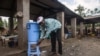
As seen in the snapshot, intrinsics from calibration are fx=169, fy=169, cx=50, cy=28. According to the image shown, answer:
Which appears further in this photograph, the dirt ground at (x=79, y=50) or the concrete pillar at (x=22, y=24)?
the dirt ground at (x=79, y=50)

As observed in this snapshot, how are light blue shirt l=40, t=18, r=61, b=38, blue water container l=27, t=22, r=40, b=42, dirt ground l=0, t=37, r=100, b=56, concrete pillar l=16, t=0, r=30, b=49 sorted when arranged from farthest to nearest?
1. dirt ground l=0, t=37, r=100, b=56
2. concrete pillar l=16, t=0, r=30, b=49
3. blue water container l=27, t=22, r=40, b=42
4. light blue shirt l=40, t=18, r=61, b=38

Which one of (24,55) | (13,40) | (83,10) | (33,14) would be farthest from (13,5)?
(83,10)

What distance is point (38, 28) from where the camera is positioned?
5.26 meters

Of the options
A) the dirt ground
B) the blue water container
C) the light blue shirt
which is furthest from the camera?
the dirt ground

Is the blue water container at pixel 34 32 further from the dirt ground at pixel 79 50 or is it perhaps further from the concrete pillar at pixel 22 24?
the concrete pillar at pixel 22 24

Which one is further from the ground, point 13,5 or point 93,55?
point 13,5

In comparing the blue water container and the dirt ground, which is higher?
the blue water container

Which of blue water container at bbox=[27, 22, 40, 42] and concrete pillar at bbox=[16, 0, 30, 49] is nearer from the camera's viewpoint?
A: blue water container at bbox=[27, 22, 40, 42]

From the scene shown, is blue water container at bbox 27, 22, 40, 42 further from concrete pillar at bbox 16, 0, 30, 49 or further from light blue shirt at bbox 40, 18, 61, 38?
concrete pillar at bbox 16, 0, 30, 49

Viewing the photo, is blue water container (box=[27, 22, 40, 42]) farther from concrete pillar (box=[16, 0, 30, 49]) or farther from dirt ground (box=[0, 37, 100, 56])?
concrete pillar (box=[16, 0, 30, 49])

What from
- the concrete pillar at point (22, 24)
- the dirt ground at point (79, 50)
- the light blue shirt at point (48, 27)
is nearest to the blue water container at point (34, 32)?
the light blue shirt at point (48, 27)

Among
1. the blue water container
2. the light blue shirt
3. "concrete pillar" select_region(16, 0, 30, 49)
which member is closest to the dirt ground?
"concrete pillar" select_region(16, 0, 30, 49)

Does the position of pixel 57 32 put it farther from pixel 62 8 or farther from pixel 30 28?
pixel 62 8

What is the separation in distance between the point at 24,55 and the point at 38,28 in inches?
45.4
